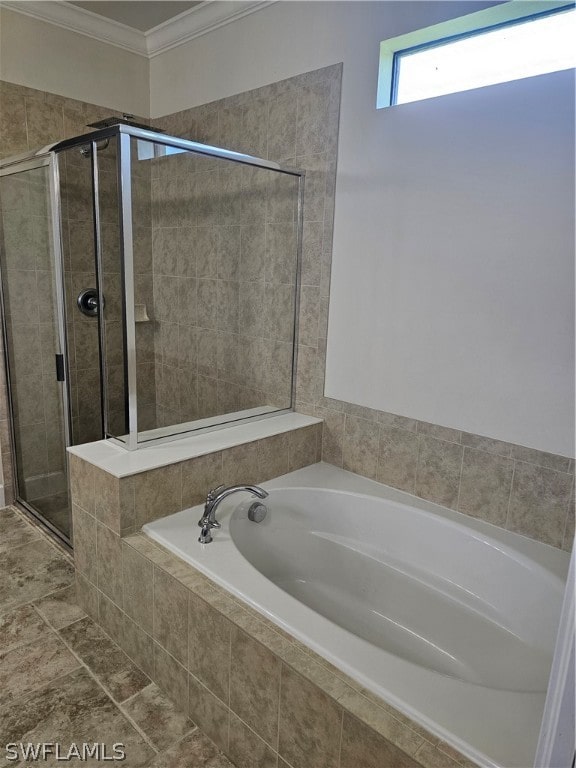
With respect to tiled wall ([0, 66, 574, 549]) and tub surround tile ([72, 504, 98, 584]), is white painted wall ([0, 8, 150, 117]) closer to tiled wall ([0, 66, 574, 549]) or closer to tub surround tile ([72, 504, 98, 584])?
tiled wall ([0, 66, 574, 549])

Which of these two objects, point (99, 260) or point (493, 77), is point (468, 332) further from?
point (99, 260)

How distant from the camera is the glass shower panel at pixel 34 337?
2.57 metres

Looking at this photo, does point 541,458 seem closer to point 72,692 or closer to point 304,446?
point 304,446

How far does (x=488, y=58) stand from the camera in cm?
201

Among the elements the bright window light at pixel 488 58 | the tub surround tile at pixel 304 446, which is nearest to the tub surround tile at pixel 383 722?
the tub surround tile at pixel 304 446

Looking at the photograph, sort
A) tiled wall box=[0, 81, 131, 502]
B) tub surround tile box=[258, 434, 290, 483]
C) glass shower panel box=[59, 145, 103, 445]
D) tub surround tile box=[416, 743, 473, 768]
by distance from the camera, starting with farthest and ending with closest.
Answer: tub surround tile box=[258, 434, 290, 483] < tiled wall box=[0, 81, 131, 502] < glass shower panel box=[59, 145, 103, 445] < tub surround tile box=[416, 743, 473, 768]

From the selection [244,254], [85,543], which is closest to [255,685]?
[85,543]

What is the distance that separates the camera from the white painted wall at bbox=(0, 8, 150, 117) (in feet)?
8.64

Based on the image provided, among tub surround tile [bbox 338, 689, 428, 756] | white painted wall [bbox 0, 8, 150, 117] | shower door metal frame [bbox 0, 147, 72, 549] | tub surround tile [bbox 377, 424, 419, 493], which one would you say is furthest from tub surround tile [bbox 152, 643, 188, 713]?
white painted wall [bbox 0, 8, 150, 117]

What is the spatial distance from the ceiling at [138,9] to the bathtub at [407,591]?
246 centimetres

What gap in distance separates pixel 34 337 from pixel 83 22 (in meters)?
1.68

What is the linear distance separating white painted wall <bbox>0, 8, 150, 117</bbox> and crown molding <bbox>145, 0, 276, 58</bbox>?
174 mm

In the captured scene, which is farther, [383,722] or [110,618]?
[110,618]

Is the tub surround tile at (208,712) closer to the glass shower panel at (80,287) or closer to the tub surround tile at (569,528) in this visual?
the glass shower panel at (80,287)
